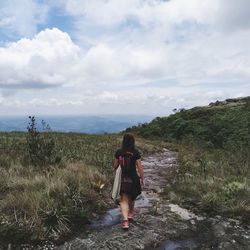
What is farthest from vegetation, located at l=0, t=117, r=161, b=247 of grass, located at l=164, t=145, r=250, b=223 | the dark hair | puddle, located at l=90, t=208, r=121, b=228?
grass, located at l=164, t=145, r=250, b=223

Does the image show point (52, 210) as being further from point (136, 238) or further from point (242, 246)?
point (242, 246)

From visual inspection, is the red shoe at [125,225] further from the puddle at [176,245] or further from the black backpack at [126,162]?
the black backpack at [126,162]

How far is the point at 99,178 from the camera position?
11438 mm

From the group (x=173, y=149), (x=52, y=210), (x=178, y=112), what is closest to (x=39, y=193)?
(x=52, y=210)

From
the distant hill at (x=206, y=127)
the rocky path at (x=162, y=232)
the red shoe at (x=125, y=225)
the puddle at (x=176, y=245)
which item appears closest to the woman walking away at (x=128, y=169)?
the red shoe at (x=125, y=225)

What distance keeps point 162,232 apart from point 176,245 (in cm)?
64

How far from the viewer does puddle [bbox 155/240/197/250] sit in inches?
288

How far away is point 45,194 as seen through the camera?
29.1 ft

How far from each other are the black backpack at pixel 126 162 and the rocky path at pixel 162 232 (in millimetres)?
1257

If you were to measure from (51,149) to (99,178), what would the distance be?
8.15 ft

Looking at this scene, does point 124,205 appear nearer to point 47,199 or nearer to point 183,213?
point 47,199

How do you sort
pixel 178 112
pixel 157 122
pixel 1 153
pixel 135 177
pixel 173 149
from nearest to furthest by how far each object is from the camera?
pixel 135 177 < pixel 1 153 < pixel 173 149 < pixel 157 122 < pixel 178 112

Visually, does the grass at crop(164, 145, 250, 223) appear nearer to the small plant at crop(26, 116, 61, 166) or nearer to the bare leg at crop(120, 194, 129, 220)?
the bare leg at crop(120, 194, 129, 220)

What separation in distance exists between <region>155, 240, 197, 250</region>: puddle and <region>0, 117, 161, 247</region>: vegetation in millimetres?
1988
